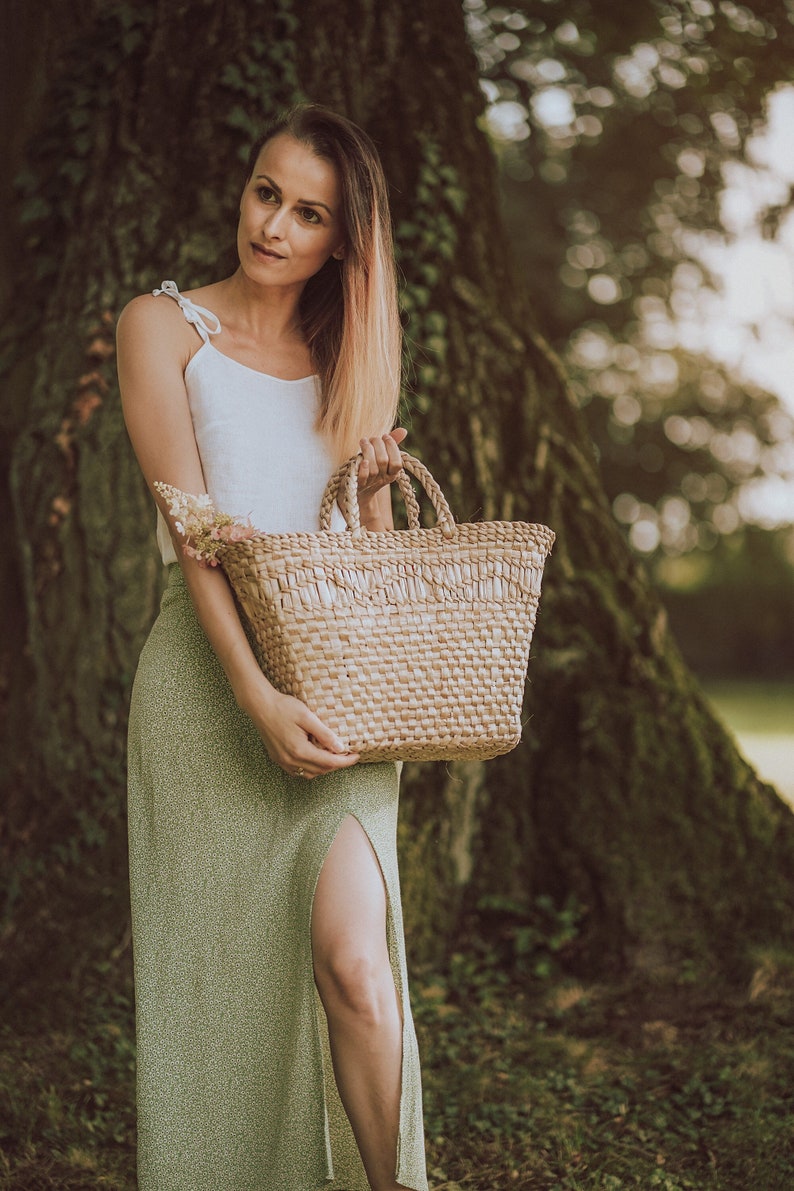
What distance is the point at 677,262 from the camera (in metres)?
12.3

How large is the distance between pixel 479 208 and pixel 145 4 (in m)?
1.25

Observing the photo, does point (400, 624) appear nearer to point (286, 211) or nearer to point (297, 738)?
point (297, 738)

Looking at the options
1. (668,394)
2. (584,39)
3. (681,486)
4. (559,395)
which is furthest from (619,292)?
(559,395)

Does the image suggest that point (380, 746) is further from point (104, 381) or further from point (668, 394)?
point (668, 394)

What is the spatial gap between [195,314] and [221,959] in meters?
1.27

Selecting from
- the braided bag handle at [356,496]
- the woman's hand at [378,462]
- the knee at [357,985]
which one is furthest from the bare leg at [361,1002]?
the woman's hand at [378,462]

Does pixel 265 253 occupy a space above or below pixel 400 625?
above

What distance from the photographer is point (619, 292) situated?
45.5 feet

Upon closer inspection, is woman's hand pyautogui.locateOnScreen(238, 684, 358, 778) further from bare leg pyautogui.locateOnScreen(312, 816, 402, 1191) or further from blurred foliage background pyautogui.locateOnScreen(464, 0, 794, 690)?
blurred foliage background pyautogui.locateOnScreen(464, 0, 794, 690)

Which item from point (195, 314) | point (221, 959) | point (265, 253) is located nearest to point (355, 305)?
point (265, 253)

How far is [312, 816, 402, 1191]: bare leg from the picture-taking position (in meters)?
2.20

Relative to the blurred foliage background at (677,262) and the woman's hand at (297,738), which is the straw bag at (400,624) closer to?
the woman's hand at (297,738)

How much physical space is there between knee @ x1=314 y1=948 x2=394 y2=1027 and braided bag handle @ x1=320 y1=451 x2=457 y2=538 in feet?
2.42

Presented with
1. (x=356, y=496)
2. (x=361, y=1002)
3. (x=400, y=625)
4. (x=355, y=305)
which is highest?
(x=355, y=305)
